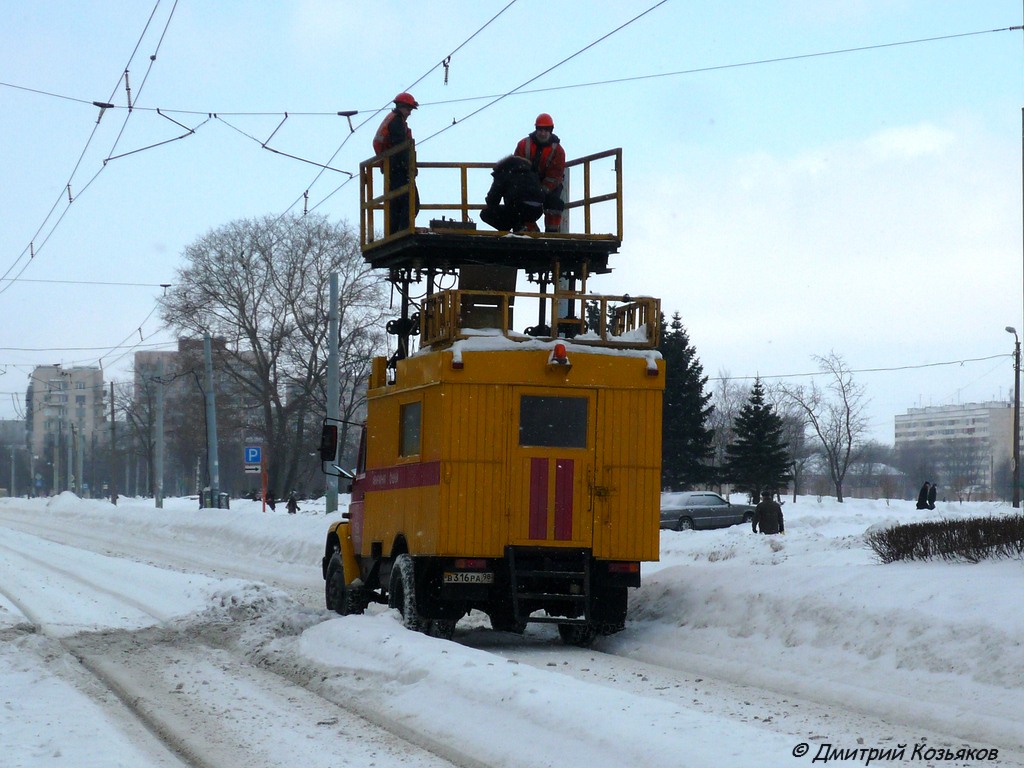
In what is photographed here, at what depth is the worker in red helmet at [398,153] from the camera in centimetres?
1358

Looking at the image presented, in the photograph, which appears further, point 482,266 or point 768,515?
point 768,515

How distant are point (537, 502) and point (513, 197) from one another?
341cm

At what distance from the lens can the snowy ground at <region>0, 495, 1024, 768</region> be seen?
22.4ft

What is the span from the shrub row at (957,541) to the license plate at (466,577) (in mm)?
4562

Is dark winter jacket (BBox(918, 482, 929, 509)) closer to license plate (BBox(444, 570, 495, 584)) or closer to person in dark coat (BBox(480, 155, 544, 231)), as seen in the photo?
person in dark coat (BBox(480, 155, 544, 231))

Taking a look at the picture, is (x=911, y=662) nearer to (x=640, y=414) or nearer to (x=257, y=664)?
(x=640, y=414)

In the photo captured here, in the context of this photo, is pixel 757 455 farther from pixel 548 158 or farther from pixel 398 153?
pixel 398 153

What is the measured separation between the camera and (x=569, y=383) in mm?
11742

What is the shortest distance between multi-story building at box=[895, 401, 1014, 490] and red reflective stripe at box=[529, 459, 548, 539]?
451 ft

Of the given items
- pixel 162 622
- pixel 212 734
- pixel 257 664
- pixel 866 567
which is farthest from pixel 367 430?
pixel 212 734

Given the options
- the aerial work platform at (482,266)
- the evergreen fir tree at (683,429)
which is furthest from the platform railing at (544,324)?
the evergreen fir tree at (683,429)

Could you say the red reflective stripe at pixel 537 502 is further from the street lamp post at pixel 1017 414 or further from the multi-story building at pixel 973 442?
the multi-story building at pixel 973 442

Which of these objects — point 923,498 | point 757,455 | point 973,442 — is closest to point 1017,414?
point 923,498

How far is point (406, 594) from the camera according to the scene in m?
12.0
